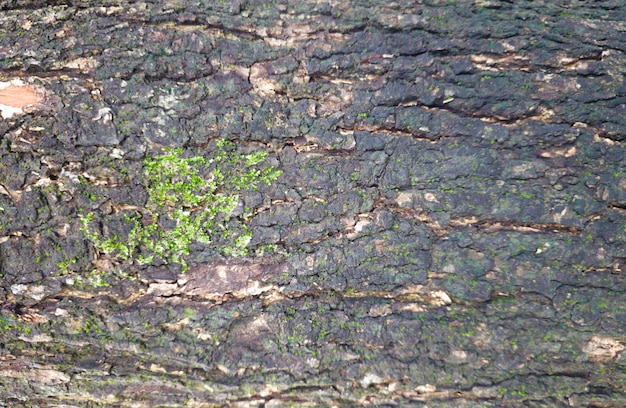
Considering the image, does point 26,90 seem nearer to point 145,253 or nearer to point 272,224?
point 145,253

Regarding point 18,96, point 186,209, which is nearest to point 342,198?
point 186,209

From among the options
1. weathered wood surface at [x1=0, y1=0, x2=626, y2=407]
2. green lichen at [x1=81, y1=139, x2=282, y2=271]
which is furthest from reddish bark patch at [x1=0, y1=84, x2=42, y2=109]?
green lichen at [x1=81, y1=139, x2=282, y2=271]

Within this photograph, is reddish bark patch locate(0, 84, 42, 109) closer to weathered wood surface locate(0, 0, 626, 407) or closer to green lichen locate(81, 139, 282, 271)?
weathered wood surface locate(0, 0, 626, 407)

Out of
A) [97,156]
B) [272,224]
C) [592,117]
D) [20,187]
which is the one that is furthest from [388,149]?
[20,187]

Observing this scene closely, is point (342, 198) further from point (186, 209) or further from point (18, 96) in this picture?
point (18, 96)

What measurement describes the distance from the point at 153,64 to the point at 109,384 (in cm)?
143

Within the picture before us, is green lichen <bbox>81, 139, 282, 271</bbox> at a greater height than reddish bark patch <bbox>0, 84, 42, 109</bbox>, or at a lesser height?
lesser

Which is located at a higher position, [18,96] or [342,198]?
[18,96]

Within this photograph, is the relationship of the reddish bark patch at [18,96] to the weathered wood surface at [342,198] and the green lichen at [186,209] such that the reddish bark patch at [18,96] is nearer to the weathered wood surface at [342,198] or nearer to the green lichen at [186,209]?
the weathered wood surface at [342,198]

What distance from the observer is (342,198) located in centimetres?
198

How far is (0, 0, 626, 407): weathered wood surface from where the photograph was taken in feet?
6.30

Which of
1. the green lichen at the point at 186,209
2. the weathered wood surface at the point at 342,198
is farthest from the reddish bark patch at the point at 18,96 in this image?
the green lichen at the point at 186,209

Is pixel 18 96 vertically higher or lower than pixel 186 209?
higher

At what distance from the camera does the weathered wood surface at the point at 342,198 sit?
6.30 ft
